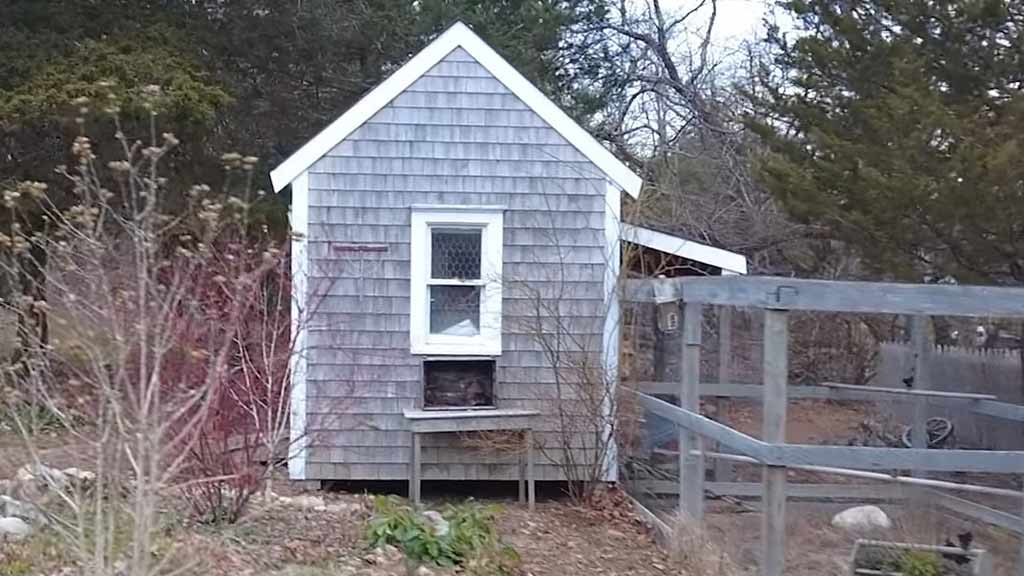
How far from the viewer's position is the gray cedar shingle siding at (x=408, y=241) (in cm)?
904

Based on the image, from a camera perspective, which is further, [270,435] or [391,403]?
[391,403]

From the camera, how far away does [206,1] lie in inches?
599

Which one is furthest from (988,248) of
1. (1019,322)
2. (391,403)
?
(391,403)

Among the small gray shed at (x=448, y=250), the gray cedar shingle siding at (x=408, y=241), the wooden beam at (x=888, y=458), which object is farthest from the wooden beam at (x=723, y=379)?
the wooden beam at (x=888, y=458)

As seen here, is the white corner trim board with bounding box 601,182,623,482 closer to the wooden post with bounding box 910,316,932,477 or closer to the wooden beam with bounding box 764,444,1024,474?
the wooden post with bounding box 910,316,932,477

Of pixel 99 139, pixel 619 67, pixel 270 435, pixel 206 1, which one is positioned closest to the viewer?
pixel 270 435

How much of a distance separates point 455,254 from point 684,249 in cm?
189

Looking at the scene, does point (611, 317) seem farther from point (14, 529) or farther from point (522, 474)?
point (14, 529)

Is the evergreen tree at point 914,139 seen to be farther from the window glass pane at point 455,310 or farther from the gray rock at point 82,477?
the gray rock at point 82,477

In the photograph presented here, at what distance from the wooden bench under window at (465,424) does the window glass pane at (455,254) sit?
3.68ft

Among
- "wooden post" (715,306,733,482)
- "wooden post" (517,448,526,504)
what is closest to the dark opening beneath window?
"wooden post" (517,448,526,504)

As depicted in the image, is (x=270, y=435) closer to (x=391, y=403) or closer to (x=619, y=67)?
(x=391, y=403)

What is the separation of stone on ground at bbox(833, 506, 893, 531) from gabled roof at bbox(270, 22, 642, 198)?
10.2 ft

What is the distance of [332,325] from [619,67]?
13.6 m
